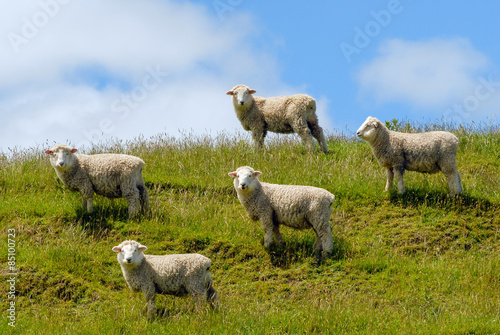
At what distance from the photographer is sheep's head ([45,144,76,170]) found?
12445 millimetres

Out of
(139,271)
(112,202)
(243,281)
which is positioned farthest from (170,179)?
(139,271)

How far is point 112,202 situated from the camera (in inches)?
524

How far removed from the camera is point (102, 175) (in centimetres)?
1253

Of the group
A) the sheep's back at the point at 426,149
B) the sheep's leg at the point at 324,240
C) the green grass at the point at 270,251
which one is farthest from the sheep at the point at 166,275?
the sheep's back at the point at 426,149

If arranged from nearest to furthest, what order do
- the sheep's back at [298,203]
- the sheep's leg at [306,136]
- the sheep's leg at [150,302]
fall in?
the sheep's leg at [150,302] < the sheep's back at [298,203] < the sheep's leg at [306,136]

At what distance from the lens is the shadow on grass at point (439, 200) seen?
42.4 feet

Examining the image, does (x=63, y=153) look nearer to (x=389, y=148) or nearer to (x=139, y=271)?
(x=139, y=271)

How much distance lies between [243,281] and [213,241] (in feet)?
3.91

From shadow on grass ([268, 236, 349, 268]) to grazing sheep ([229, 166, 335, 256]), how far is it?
0.43 feet

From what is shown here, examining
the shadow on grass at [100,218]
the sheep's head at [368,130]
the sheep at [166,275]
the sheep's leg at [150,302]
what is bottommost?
the sheep's leg at [150,302]

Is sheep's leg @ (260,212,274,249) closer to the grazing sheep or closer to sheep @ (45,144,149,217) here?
the grazing sheep

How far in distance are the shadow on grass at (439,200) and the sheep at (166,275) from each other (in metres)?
5.24

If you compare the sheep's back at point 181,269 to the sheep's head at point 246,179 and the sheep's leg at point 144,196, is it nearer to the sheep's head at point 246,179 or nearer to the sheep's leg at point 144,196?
the sheep's head at point 246,179

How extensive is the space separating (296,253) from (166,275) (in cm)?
298
